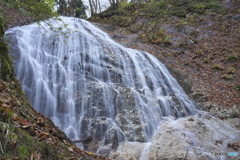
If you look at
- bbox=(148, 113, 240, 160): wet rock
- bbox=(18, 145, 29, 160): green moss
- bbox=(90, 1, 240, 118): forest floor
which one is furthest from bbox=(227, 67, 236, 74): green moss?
bbox=(18, 145, 29, 160): green moss

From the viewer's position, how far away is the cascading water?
227 inches

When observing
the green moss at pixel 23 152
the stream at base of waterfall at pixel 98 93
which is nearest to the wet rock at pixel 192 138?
the stream at base of waterfall at pixel 98 93

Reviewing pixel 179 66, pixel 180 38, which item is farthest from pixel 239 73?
pixel 180 38

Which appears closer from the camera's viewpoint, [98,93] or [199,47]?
[98,93]

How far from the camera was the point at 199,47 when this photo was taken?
12.8 metres

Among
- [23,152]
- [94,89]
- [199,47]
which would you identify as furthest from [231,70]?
[23,152]

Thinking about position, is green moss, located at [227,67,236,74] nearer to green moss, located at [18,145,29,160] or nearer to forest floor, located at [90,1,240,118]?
forest floor, located at [90,1,240,118]

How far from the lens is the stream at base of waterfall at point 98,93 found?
5598 mm

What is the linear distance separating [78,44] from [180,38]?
9423mm

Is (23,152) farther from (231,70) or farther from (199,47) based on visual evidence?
(199,47)

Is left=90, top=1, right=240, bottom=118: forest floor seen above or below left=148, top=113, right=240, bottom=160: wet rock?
above

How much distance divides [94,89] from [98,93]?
0.90 feet

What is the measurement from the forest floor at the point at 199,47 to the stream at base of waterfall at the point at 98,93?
4.18 ft

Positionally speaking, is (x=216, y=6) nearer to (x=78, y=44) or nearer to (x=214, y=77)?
(x=214, y=77)
